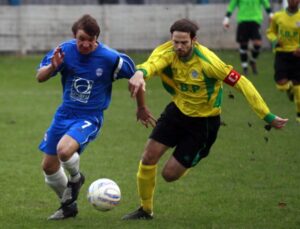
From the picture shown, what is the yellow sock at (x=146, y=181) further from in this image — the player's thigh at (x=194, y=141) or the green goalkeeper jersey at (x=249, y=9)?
the green goalkeeper jersey at (x=249, y=9)

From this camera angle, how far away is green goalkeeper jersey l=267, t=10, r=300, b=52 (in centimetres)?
1425

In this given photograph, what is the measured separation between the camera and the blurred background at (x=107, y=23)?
23.4 metres

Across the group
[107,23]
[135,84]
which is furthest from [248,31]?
[135,84]

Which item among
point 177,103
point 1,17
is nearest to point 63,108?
point 177,103

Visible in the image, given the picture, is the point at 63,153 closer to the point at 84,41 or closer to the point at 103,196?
the point at 103,196

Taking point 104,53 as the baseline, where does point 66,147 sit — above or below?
below

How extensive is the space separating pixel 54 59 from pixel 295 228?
8.27 feet

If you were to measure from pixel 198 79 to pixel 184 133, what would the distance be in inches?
22.0

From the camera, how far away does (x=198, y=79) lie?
24.9 ft

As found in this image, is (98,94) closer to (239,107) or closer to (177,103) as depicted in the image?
(177,103)

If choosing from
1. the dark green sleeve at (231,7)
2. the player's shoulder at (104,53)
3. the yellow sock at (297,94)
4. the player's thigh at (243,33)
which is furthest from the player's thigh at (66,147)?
the player's thigh at (243,33)

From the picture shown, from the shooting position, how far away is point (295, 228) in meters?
7.30

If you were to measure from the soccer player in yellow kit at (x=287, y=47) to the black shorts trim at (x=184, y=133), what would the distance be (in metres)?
6.53

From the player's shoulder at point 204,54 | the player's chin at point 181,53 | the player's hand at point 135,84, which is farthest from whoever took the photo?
the player's shoulder at point 204,54
